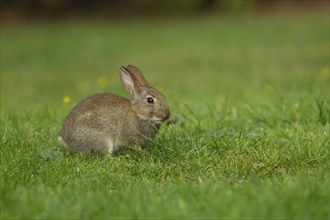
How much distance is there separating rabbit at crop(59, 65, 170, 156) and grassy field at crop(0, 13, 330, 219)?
0.13 m

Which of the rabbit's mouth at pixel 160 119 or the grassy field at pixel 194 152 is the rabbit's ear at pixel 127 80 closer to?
the rabbit's mouth at pixel 160 119

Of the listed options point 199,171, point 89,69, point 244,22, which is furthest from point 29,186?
point 244,22

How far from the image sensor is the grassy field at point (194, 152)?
4480 millimetres

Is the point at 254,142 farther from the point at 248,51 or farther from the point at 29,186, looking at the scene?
the point at 248,51

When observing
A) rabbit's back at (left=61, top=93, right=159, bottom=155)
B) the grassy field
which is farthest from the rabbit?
the grassy field

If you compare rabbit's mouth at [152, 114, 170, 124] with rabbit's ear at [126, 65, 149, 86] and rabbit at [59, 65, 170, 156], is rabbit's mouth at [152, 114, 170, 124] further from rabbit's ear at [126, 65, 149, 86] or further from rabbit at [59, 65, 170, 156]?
rabbit's ear at [126, 65, 149, 86]

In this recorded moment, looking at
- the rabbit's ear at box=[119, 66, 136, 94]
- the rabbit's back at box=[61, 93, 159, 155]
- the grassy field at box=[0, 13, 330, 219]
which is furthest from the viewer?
the rabbit's ear at box=[119, 66, 136, 94]

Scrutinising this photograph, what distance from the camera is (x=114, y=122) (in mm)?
6266

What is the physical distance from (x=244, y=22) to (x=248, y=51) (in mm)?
6880

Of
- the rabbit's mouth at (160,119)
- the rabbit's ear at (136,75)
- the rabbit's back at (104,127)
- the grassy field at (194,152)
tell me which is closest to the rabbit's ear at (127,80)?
the rabbit's ear at (136,75)

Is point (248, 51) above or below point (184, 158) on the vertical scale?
below

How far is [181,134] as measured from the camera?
6578 mm

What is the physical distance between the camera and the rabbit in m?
6.16

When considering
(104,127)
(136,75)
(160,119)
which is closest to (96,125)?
(104,127)
